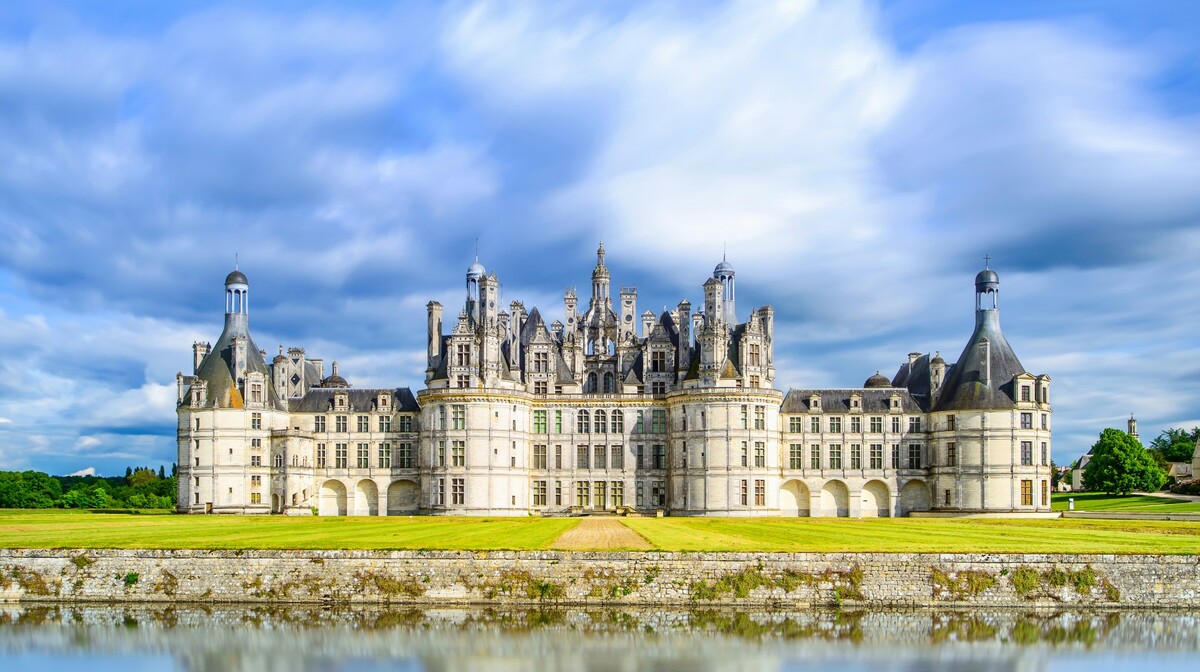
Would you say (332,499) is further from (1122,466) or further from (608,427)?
(1122,466)

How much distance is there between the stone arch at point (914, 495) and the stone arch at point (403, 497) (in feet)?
105

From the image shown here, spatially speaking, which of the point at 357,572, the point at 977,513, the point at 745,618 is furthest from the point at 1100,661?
the point at 977,513

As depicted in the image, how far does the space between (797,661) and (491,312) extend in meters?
50.4

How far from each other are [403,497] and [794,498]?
26231mm

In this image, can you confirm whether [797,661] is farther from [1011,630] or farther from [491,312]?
[491,312]

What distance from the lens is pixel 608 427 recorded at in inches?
3164

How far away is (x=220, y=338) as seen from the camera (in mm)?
80625

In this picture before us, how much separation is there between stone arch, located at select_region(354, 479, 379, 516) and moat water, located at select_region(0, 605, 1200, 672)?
41097 mm

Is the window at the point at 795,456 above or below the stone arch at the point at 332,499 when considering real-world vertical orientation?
above

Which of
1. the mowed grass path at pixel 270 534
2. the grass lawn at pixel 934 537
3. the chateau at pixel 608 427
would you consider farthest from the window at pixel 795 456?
the mowed grass path at pixel 270 534

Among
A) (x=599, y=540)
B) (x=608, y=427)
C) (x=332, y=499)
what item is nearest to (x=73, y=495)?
(x=332, y=499)

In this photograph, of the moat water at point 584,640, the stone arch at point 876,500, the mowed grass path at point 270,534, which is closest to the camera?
the moat water at point 584,640

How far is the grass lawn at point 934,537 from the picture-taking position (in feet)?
138

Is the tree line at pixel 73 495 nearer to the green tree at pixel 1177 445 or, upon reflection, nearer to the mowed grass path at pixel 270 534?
the mowed grass path at pixel 270 534
